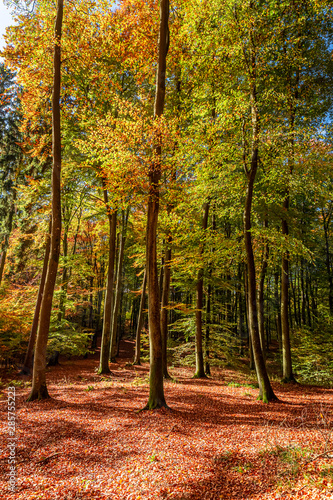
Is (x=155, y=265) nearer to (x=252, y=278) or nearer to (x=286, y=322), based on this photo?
(x=252, y=278)

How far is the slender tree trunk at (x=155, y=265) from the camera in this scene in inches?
260

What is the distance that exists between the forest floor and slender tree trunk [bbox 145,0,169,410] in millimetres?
547

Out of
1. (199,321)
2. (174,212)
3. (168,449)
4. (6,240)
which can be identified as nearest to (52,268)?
(174,212)

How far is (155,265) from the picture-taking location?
692 centimetres

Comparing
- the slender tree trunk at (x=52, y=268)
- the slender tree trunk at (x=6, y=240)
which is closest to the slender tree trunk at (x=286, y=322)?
the slender tree trunk at (x=52, y=268)

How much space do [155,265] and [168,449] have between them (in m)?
3.93

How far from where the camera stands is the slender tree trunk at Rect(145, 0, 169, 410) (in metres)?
6.60

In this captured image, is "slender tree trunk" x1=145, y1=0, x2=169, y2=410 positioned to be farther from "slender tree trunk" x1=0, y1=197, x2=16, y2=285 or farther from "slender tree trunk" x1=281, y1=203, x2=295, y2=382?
"slender tree trunk" x1=0, y1=197, x2=16, y2=285

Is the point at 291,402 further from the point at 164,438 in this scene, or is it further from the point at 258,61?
the point at 258,61

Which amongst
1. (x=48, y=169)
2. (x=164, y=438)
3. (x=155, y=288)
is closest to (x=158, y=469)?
(x=164, y=438)

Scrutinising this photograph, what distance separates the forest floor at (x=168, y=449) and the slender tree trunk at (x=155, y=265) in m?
0.55

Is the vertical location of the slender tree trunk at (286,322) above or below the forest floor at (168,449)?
above

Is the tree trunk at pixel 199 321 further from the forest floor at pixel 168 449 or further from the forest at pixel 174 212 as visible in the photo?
the forest floor at pixel 168 449

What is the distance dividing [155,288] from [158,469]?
148 inches
